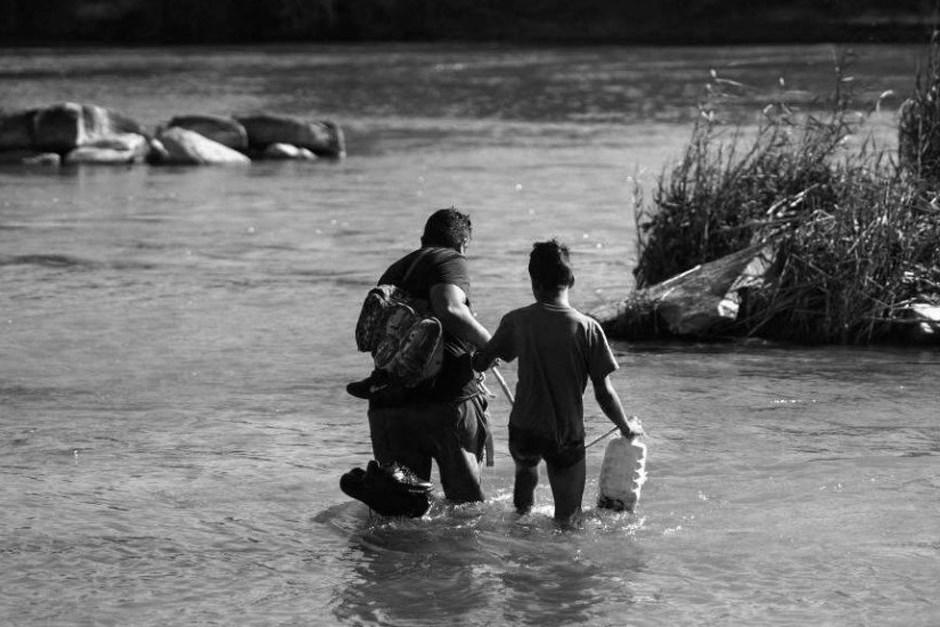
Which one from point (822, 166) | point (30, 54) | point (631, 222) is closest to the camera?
point (822, 166)

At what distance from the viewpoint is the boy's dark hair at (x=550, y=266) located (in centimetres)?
686

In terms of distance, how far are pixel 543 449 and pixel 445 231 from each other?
3.18 feet

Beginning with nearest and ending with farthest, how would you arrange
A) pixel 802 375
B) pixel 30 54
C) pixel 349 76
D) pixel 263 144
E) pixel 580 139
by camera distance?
pixel 802 375 → pixel 263 144 → pixel 580 139 → pixel 349 76 → pixel 30 54

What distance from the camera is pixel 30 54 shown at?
5956cm

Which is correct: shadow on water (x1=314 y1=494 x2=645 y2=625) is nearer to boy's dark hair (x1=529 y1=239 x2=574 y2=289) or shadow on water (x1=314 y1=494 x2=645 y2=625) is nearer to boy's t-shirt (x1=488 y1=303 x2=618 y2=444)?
boy's t-shirt (x1=488 y1=303 x2=618 y2=444)

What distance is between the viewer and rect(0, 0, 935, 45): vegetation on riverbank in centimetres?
6606

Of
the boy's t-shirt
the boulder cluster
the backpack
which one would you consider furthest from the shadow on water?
the boulder cluster

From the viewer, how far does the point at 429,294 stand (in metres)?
7.00

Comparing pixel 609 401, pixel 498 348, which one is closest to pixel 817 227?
pixel 609 401

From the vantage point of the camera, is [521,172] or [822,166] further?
[521,172]

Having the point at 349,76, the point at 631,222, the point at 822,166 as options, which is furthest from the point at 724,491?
the point at 349,76

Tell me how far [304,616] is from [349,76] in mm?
42059

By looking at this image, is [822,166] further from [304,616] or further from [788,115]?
[304,616]

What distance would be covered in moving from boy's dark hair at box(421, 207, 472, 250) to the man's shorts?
789 millimetres
